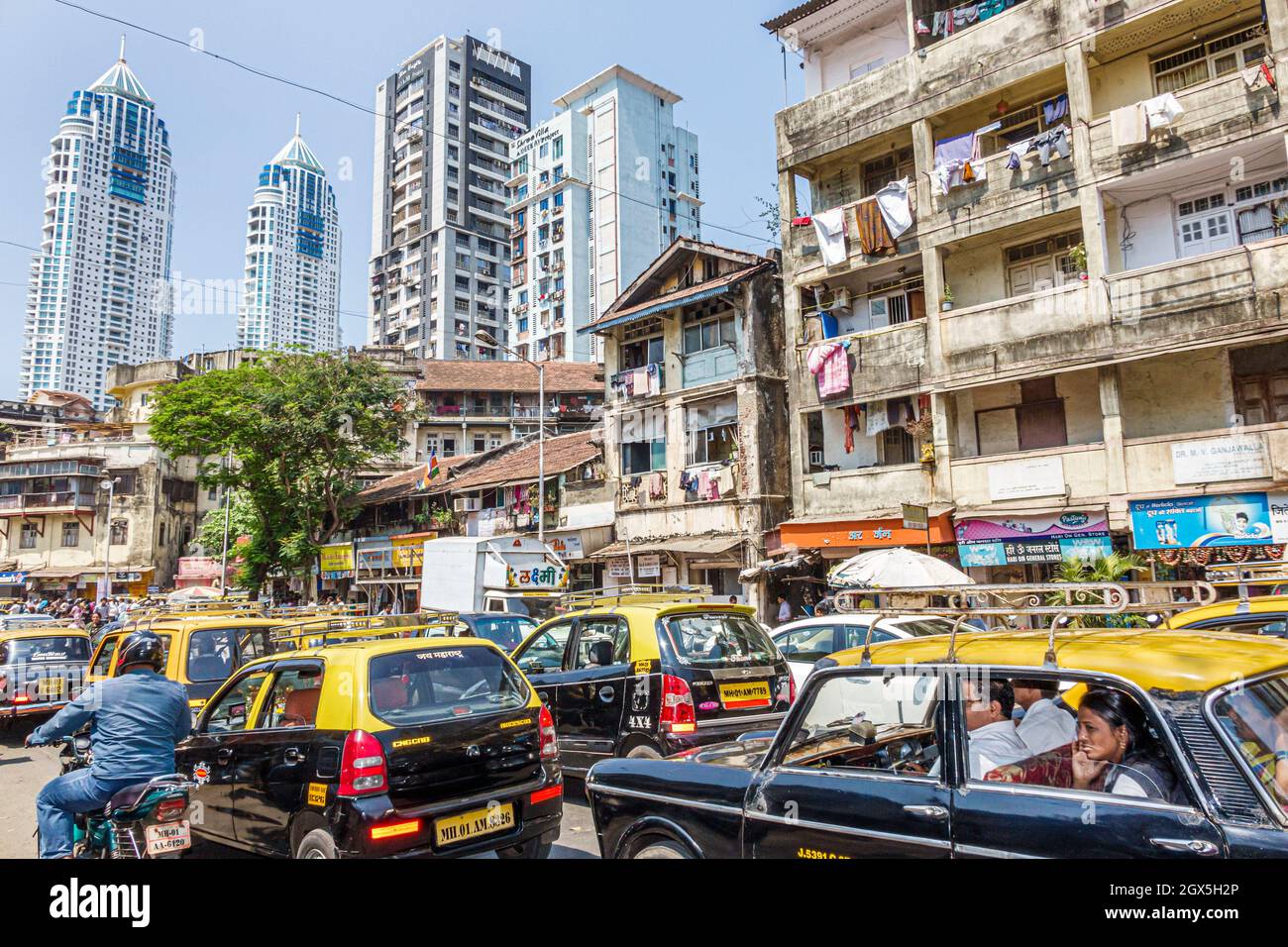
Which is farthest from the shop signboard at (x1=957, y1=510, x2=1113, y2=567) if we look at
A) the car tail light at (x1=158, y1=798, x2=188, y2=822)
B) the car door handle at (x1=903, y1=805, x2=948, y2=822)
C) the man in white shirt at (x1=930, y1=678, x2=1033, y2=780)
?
the car tail light at (x1=158, y1=798, x2=188, y2=822)

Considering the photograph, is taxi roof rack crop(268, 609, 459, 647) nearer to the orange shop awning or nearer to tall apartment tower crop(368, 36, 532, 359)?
the orange shop awning

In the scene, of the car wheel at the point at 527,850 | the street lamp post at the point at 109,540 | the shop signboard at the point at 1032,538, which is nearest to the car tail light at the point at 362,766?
the car wheel at the point at 527,850

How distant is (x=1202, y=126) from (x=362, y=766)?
18.6m

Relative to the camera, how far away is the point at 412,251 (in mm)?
82250

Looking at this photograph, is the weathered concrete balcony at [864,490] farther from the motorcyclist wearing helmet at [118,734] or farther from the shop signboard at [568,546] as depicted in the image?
the motorcyclist wearing helmet at [118,734]

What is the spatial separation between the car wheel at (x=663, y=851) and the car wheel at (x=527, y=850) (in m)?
1.33

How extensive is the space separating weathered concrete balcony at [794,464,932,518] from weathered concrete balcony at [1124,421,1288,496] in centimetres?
431

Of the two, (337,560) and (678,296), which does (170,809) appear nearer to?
(678,296)

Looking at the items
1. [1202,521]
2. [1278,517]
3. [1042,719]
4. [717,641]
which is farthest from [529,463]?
[1042,719]

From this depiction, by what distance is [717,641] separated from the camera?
7.77 m

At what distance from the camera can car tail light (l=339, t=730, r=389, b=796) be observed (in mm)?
4859

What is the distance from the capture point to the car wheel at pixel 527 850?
5375 mm
